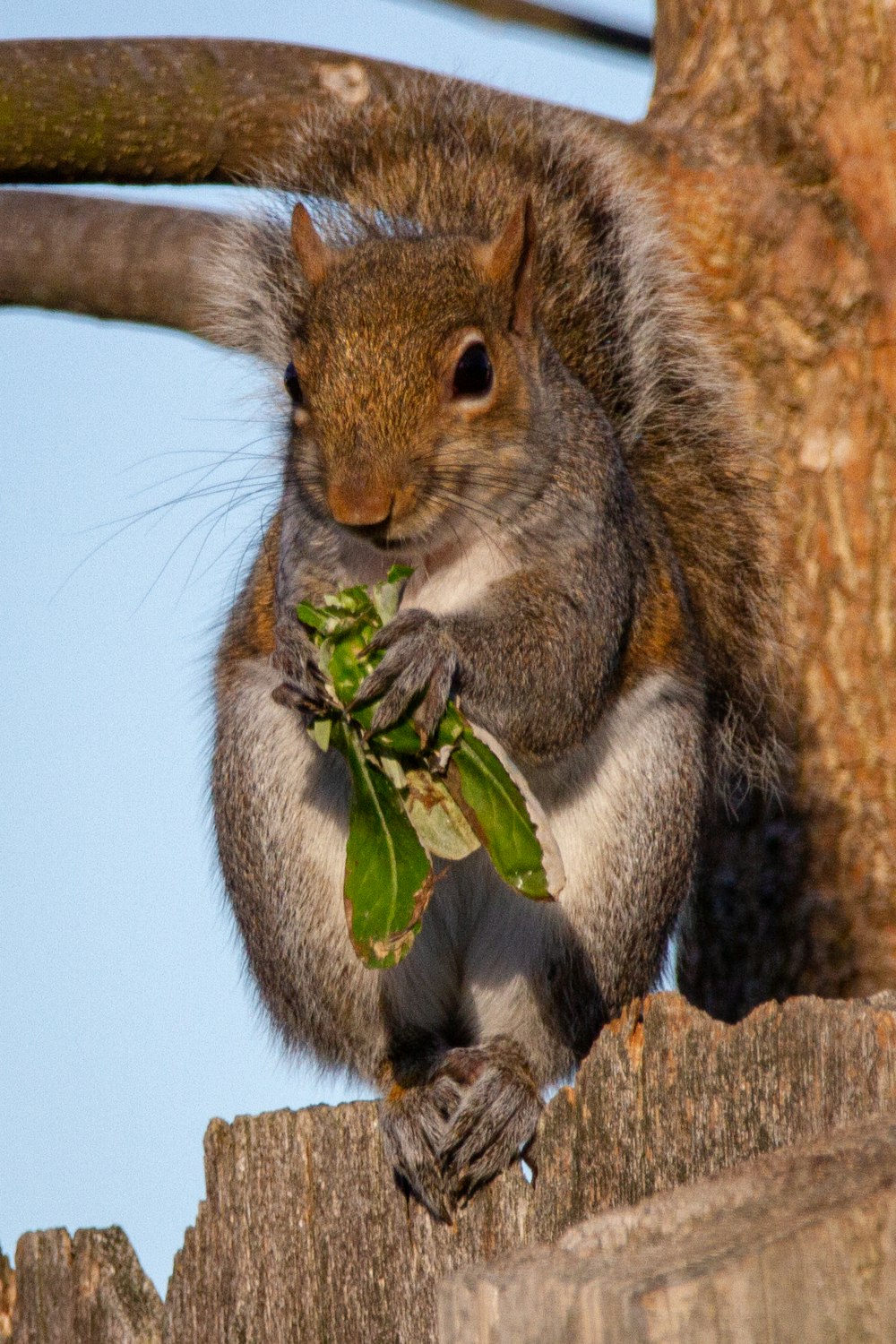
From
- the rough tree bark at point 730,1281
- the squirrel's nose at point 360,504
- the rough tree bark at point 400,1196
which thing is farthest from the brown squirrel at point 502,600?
the rough tree bark at point 730,1281

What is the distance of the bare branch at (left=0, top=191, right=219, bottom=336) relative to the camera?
2.56 meters

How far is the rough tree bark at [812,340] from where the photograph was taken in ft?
8.24

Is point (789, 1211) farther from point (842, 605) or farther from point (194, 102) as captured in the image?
point (194, 102)

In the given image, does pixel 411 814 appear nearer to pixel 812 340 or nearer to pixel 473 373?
pixel 473 373

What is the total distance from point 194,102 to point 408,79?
0.41 metres

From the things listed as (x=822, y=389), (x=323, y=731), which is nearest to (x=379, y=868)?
(x=323, y=731)

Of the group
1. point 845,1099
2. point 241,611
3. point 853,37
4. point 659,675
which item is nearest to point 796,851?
point 659,675

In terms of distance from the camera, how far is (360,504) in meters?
1.83

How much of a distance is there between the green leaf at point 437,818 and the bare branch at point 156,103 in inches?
44.2

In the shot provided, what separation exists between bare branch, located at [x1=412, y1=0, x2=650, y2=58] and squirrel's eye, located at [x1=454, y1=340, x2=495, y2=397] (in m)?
1.05

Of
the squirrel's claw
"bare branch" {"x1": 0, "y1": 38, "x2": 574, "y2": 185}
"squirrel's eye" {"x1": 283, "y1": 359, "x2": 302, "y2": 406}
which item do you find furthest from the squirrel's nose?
"bare branch" {"x1": 0, "y1": 38, "x2": 574, "y2": 185}

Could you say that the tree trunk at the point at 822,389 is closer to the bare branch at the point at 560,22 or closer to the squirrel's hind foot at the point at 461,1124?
the bare branch at the point at 560,22

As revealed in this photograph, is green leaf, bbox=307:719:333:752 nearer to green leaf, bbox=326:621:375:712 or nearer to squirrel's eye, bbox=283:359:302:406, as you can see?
green leaf, bbox=326:621:375:712

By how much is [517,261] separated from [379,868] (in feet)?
2.94
